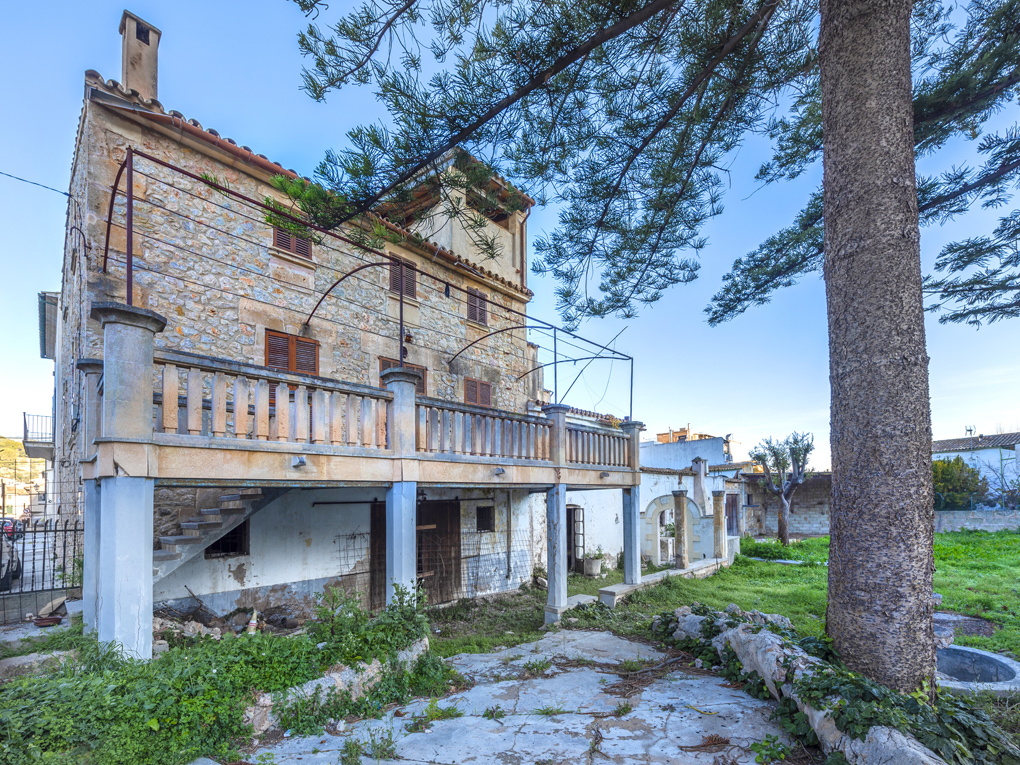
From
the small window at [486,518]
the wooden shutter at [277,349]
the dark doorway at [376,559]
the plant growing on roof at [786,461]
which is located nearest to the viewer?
→ the wooden shutter at [277,349]

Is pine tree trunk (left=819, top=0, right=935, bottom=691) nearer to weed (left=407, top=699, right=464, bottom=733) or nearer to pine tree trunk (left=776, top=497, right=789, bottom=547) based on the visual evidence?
weed (left=407, top=699, right=464, bottom=733)

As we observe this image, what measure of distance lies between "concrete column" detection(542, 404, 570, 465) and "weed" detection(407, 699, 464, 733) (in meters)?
5.02

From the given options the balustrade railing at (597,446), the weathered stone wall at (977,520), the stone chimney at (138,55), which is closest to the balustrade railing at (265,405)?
the balustrade railing at (597,446)

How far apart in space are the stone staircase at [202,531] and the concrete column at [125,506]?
1225 mm

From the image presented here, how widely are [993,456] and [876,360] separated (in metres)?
35.6

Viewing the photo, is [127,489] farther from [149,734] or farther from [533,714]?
[533,714]

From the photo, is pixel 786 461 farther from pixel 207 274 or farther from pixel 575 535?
pixel 207 274

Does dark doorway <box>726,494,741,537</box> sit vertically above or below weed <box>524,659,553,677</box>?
below

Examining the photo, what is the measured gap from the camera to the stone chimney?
26.6ft

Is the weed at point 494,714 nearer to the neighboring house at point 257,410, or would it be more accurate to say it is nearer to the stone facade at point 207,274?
the neighboring house at point 257,410

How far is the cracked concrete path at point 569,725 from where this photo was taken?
4.29m

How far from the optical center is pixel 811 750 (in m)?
4.21

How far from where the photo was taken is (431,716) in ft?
16.6

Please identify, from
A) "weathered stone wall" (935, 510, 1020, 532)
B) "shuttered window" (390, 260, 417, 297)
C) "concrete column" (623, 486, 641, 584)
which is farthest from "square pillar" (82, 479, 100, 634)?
"weathered stone wall" (935, 510, 1020, 532)
